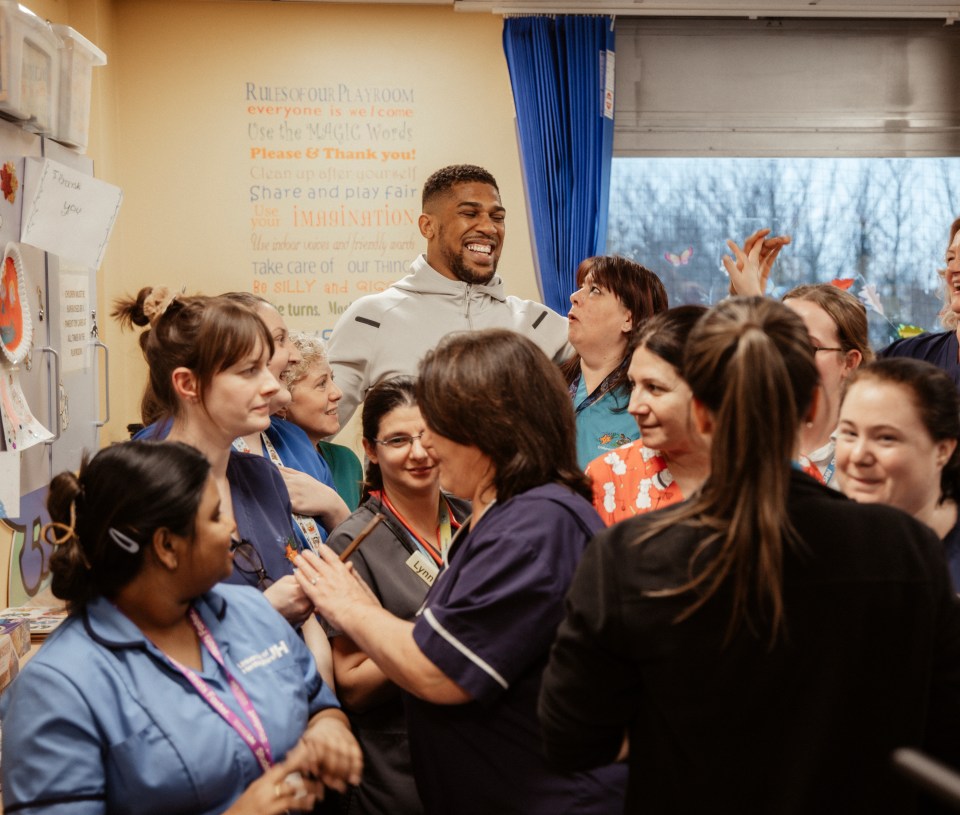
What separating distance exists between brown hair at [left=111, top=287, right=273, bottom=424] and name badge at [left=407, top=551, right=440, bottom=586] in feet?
1.63

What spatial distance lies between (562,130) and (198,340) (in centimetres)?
321

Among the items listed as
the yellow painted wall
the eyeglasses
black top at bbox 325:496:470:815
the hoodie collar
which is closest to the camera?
black top at bbox 325:496:470:815

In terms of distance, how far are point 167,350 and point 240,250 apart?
9.24 ft

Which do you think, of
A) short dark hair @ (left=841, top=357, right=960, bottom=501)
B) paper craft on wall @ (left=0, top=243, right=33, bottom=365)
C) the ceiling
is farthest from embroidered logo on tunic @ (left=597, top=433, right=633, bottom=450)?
the ceiling

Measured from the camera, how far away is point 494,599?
1.28 meters

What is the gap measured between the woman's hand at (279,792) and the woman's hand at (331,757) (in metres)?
0.02

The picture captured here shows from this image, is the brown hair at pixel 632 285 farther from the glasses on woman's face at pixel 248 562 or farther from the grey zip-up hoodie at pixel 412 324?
the glasses on woman's face at pixel 248 562

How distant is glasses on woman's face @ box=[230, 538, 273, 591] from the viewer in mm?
1786

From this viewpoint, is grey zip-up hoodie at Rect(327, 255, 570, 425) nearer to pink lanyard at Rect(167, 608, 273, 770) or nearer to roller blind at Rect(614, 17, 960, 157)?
pink lanyard at Rect(167, 608, 273, 770)

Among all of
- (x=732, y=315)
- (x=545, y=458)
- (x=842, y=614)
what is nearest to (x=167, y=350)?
(x=545, y=458)

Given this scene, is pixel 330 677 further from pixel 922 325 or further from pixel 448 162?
pixel 922 325

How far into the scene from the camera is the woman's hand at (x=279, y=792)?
1.30 m

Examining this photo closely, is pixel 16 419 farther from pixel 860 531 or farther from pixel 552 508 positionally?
pixel 860 531

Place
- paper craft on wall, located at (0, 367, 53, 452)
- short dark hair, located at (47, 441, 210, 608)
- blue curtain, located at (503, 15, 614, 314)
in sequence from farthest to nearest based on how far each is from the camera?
blue curtain, located at (503, 15, 614, 314)
paper craft on wall, located at (0, 367, 53, 452)
short dark hair, located at (47, 441, 210, 608)
